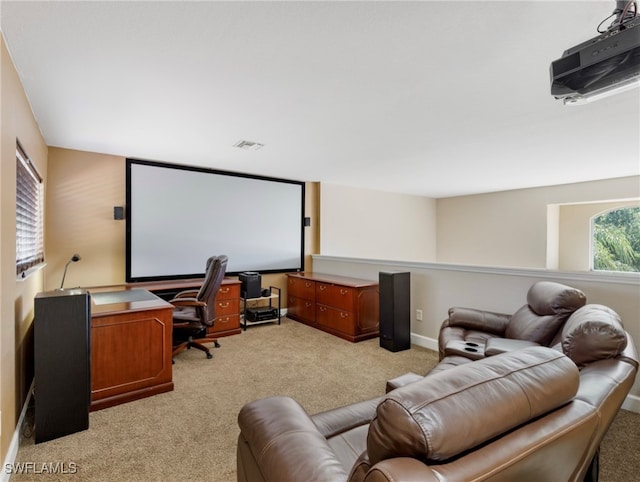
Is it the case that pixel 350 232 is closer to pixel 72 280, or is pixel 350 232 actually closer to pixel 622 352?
pixel 72 280

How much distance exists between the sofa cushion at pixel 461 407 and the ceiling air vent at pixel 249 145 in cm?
324

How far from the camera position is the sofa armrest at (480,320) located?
116 inches

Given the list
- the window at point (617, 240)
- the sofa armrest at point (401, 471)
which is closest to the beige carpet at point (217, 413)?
the sofa armrest at point (401, 471)

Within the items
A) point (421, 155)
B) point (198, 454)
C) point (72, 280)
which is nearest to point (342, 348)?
point (198, 454)

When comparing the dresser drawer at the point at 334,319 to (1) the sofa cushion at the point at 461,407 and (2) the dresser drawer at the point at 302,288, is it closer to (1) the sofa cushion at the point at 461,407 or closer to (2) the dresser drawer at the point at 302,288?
(2) the dresser drawer at the point at 302,288

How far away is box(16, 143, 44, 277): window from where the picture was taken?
7.70ft

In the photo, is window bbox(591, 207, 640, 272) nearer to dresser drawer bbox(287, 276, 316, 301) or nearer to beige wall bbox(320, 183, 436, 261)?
beige wall bbox(320, 183, 436, 261)

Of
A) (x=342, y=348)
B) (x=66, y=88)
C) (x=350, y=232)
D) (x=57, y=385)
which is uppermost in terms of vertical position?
(x=66, y=88)

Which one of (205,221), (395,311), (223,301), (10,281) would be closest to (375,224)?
(395,311)

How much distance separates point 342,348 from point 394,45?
3.22 metres

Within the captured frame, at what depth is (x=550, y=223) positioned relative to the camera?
6238 mm

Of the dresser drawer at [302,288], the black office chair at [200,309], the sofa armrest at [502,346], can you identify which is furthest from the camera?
the dresser drawer at [302,288]

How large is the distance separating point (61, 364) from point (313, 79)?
8.36ft

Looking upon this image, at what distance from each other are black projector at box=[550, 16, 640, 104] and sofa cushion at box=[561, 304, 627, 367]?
114 cm
